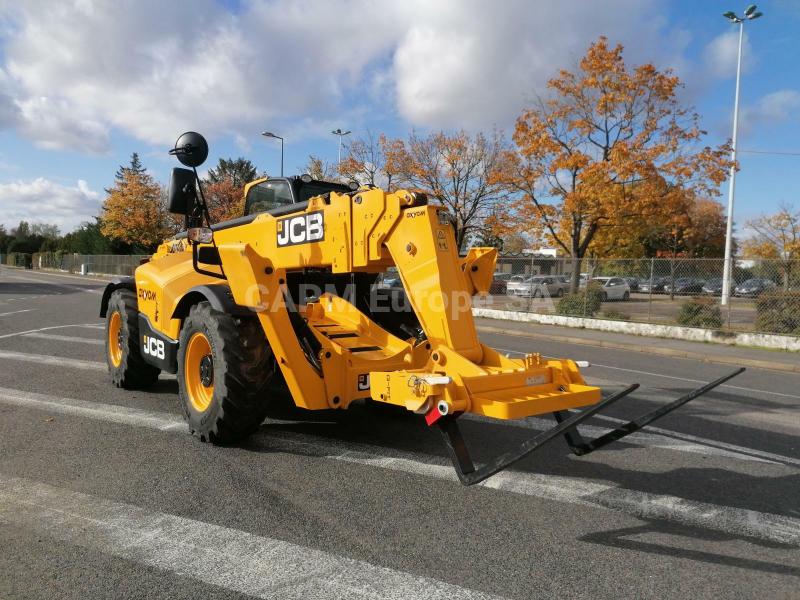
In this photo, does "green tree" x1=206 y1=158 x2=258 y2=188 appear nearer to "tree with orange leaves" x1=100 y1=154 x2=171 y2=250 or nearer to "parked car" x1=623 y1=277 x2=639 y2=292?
"tree with orange leaves" x1=100 y1=154 x2=171 y2=250

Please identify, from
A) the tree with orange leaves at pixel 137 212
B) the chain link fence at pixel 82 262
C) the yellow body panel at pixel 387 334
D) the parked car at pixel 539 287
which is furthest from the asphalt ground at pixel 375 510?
the tree with orange leaves at pixel 137 212

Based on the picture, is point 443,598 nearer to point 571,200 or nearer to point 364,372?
point 364,372

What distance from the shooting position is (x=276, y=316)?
4.66 meters

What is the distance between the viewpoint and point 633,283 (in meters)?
20.8

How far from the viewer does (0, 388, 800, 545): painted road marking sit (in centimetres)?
385

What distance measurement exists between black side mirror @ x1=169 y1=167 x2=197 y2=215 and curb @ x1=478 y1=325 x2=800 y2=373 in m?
11.7

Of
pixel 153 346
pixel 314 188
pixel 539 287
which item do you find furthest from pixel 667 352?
pixel 153 346

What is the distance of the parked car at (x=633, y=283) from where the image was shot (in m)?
20.0

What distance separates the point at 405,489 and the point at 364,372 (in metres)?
0.97

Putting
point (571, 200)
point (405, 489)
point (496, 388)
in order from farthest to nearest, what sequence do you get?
point (571, 200), point (405, 489), point (496, 388)

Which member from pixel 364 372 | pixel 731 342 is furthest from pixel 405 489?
pixel 731 342

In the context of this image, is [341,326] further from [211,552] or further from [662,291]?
[662,291]

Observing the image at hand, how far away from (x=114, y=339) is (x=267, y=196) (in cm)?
312

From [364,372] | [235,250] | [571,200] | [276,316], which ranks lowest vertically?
[364,372]
